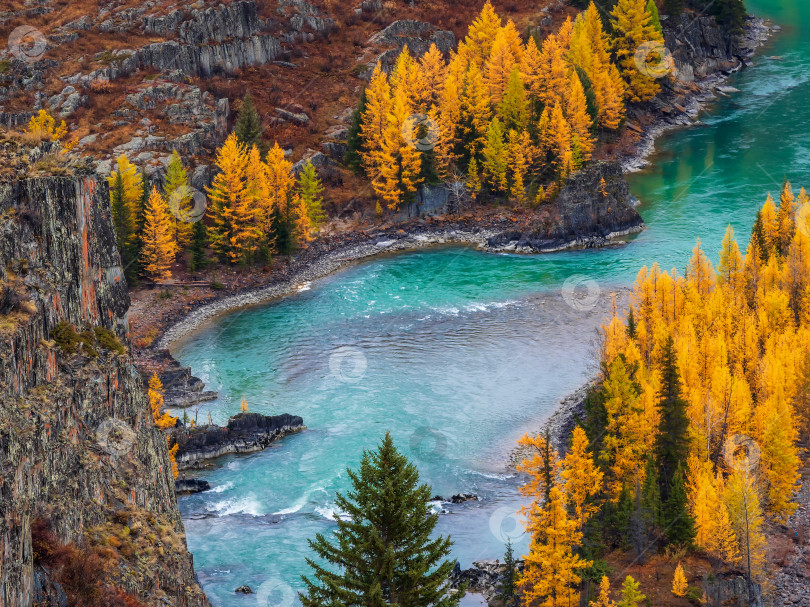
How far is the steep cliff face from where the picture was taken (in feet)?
94.0

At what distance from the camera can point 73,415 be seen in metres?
33.0

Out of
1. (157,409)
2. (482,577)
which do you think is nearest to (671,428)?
(482,577)

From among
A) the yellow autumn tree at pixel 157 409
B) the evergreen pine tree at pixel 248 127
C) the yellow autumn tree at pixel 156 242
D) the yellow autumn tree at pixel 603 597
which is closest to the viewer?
the yellow autumn tree at pixel 603 597

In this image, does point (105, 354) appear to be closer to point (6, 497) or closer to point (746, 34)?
point (6, 497)

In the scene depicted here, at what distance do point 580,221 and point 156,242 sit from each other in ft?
142

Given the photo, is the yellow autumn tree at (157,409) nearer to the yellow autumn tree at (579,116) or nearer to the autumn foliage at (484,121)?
the autumn foliage at (484,121)

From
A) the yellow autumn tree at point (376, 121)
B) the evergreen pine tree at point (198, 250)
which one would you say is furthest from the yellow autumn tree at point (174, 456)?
the yellow autumn tree at point (376, 121)

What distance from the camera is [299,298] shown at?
9088 centimetres

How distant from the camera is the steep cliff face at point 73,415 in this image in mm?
28656

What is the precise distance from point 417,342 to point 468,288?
1324 centimetres

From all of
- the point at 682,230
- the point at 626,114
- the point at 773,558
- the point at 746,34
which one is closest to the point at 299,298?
the point at 682,230

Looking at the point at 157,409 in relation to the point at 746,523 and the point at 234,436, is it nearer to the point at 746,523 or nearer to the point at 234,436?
the point at 234,436

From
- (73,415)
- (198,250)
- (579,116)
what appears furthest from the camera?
(579,116)

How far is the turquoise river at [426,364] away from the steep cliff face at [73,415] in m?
14.3
